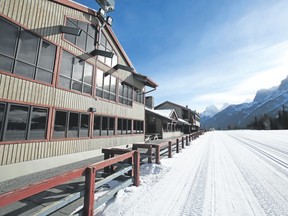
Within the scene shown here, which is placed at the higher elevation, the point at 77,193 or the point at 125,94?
the point at 125,94

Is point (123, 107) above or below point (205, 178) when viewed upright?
above

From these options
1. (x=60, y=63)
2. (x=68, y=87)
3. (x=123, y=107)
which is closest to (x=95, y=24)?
(x=60, y=63)

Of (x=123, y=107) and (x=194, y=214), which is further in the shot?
(x=123, y=107)

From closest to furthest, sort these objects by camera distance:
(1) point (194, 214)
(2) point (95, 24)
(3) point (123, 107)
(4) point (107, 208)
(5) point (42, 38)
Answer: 1. (1) point (194, 214)
2. (4) point (107, 208)
3. (5) point (42, 38)
4. (2) point (95, 24)
5. (3) point (123, 107)

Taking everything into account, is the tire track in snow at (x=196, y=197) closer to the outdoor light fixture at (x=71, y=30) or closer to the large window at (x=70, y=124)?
the large window at (x=70, y=124)

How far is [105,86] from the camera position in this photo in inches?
512

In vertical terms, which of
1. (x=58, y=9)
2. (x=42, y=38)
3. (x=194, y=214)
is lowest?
(x=194, y=214)

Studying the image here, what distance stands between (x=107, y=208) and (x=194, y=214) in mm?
1981

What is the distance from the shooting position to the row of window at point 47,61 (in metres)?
6.92

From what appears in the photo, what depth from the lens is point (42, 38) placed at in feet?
27.1

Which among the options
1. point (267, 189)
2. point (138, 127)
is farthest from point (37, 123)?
point (138, 127)

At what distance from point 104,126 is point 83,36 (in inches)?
262

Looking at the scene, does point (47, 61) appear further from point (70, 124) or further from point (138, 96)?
point (138, 96)

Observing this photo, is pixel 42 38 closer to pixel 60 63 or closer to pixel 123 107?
pixel 60 63
